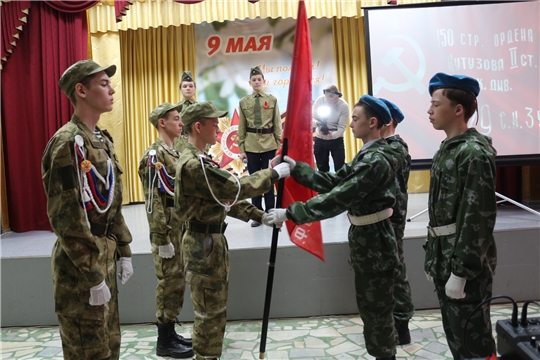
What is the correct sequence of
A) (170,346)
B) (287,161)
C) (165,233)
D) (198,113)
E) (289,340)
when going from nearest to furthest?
(198,113) < (287,161) < (165,233) < (170,346) < (289,340)

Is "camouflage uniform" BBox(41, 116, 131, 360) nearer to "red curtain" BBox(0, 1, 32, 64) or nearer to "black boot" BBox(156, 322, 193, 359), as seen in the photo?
"black boot" BBox(156, 322, 193, 359)

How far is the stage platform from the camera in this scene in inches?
150

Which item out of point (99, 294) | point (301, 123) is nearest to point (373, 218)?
point (301, 123)

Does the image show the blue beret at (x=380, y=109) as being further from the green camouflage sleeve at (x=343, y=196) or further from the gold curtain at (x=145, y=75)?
the gold curtain at (x=145, y=75)

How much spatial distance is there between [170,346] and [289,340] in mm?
803

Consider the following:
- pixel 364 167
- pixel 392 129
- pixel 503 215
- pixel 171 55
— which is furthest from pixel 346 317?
pixel 171 55

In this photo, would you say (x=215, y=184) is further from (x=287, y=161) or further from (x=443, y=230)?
(x=443, y=230)

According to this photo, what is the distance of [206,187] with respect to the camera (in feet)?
8.05

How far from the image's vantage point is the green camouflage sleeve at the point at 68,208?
1.93m

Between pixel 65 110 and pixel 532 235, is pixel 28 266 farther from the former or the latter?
pixel 532 235

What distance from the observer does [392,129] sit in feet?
11.7

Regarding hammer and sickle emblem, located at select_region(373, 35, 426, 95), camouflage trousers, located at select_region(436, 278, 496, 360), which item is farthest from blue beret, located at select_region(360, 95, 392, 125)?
hammer and sickle emblem, located at select_region(373, 35, 426, 95)

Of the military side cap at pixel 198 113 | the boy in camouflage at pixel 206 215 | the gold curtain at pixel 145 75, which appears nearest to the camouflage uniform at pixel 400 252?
the boy in camouflage at pixel 206 215

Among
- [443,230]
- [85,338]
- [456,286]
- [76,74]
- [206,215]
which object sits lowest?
[85,338]
